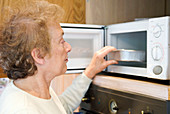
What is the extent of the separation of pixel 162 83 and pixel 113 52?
315 mm

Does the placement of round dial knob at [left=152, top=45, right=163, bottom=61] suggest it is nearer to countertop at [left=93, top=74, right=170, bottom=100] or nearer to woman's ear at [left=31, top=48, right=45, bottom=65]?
countertop at [left=93, top=74, right=170, bottom=100]

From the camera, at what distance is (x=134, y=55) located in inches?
42.1

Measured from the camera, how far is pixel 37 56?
78 cm

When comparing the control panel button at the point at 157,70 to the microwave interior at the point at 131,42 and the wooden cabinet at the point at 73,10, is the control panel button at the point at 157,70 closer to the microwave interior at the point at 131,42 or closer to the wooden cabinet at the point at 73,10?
the microwave interior at the point at 131,42

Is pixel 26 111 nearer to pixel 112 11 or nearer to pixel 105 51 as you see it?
pixel 105 51

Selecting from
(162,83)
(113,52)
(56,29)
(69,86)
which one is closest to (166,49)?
(162,83)

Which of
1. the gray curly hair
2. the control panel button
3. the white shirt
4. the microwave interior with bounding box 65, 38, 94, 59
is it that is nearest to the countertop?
the control panel button

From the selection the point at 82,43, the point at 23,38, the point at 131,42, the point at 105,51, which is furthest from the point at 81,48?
the point at 23,38

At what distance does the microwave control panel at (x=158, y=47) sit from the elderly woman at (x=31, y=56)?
0.35 meters

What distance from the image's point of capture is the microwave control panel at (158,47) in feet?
2.98

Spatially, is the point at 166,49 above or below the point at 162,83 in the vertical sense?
above

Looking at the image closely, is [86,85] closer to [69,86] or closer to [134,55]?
[69,86]

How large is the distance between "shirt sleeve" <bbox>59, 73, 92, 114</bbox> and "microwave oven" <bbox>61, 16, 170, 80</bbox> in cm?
7

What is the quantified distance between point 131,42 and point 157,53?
253 mm
